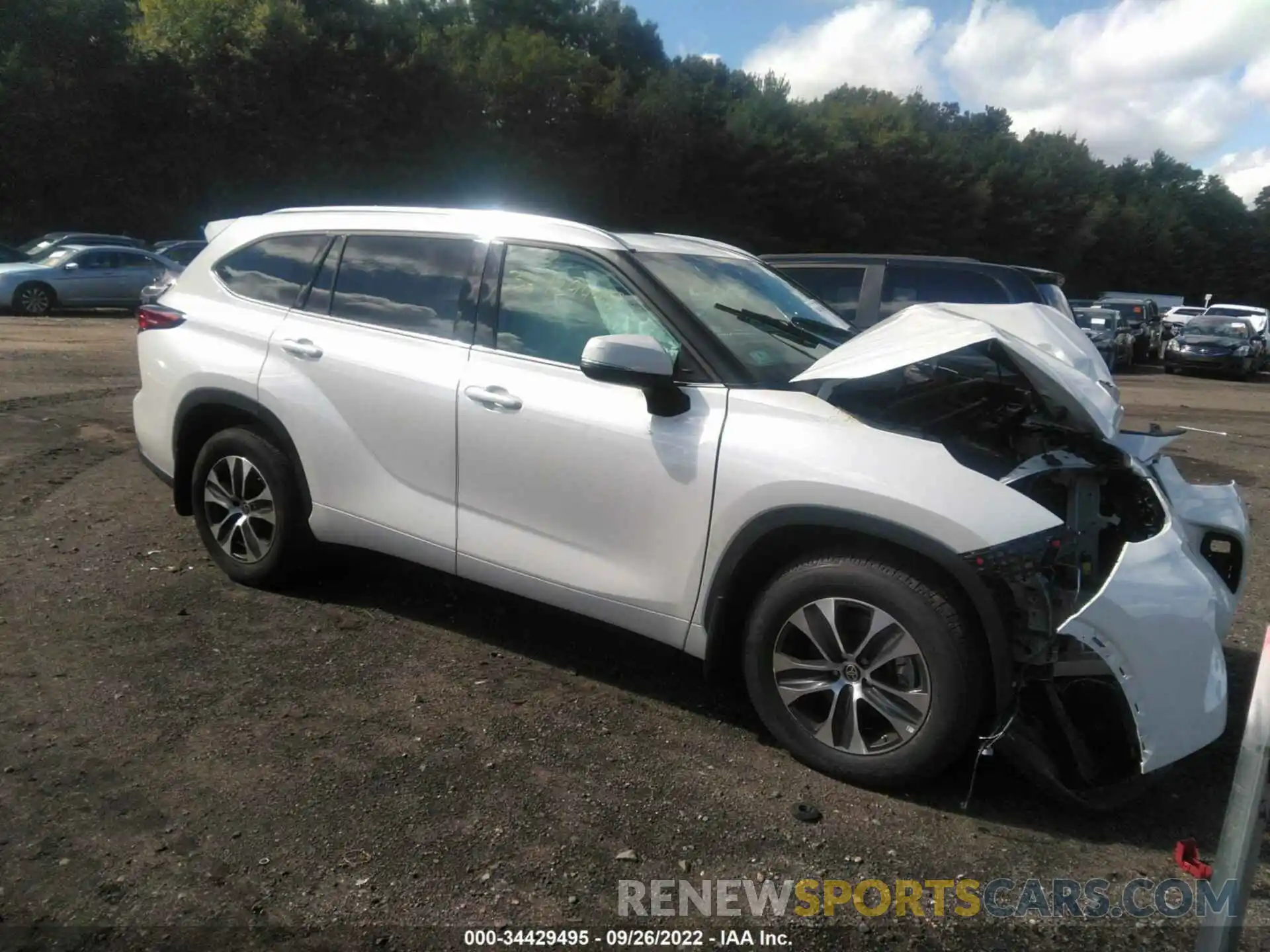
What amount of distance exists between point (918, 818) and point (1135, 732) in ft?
2.33

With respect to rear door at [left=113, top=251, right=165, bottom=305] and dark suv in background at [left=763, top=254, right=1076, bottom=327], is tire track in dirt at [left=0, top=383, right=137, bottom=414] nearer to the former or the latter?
dark suv in background at [left=763, top=254, right=1076, bottom=327]

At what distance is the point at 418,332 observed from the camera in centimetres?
445

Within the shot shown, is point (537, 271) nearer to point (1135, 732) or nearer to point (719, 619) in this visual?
point (719, 619)

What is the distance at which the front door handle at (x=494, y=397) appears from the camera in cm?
407

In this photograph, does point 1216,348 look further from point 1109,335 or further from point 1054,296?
point 1054,296

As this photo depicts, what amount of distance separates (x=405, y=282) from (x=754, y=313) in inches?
60.2

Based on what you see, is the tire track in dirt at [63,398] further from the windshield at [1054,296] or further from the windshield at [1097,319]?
the windshield at [1097,319]

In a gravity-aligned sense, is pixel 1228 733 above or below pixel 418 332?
below

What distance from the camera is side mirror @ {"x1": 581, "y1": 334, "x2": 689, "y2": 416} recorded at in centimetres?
361

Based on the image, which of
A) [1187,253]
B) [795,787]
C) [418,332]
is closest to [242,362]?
[418,332]

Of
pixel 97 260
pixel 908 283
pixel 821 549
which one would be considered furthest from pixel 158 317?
pixel 97 260

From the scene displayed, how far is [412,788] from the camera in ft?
11.1

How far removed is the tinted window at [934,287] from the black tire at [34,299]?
17363mm

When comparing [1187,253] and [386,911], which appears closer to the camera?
[386,911]
